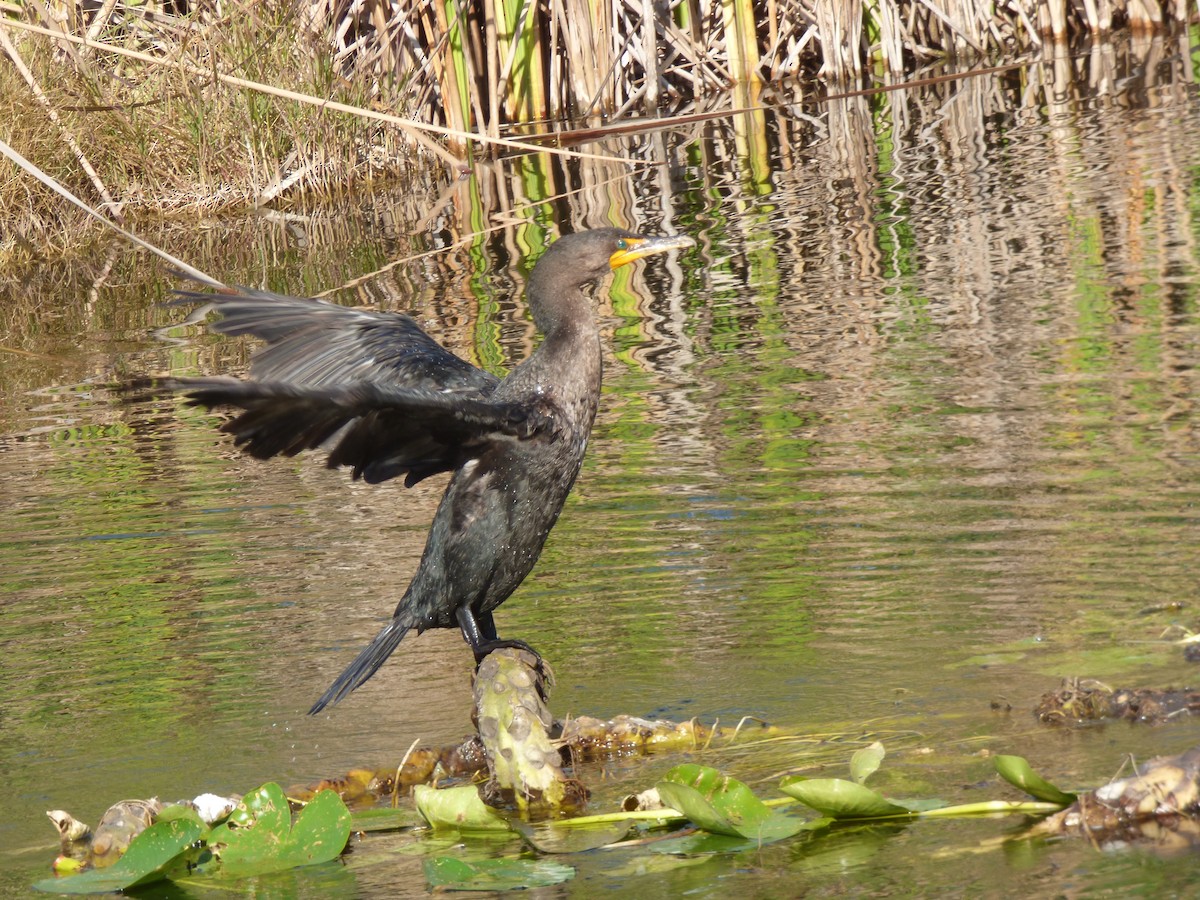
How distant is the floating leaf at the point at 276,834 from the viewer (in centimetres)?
335

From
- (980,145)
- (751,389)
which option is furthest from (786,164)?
→ (751,389)

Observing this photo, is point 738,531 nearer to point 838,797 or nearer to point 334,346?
point 334,346

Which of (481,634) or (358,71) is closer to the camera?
(481,634)

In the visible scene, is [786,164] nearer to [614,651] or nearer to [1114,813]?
[614,651]

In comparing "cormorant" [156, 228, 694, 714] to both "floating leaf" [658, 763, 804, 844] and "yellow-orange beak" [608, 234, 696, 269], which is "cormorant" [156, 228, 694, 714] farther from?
"floating leaf" [658, 763, 804, 844]

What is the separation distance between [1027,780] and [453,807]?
3.73 feet

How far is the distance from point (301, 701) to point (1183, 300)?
4.52m

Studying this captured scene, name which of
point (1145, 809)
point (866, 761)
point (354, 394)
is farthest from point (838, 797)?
point (354, 394)

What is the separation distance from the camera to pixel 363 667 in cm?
414

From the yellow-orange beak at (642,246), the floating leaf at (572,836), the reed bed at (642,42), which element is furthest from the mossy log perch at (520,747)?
the reed bed at (642,42)

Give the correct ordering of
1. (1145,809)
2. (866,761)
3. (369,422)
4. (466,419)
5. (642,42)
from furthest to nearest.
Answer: (642,42) → (466,419) → (369,422) → (866,761) → (1145,809)

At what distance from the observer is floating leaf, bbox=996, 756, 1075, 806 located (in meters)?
3.05

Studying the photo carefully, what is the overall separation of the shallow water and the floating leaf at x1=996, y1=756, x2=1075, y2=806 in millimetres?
112

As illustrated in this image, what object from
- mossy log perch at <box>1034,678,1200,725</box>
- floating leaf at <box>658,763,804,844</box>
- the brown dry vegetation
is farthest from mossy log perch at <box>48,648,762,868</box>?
the brown dry vegetation
